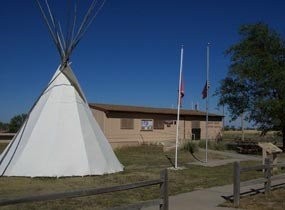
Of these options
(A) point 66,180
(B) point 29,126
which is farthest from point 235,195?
(B) point 29,126

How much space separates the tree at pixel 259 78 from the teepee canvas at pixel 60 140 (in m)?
14.0

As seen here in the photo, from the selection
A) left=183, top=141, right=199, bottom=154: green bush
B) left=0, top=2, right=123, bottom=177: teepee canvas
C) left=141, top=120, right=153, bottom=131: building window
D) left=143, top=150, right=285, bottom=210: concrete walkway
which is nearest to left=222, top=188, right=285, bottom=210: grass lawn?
left=143, top=150, right=285, bottom=210: concrete walkway

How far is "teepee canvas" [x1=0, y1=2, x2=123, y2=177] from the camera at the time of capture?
16.7 m

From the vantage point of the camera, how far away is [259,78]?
29375 mm

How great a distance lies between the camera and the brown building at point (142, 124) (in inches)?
1326

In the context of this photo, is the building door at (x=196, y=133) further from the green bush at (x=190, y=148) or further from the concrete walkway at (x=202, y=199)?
the concrete walkway at (x=202, y=199)

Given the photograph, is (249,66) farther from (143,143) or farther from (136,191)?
(136,191)

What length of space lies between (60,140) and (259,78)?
1605 cm

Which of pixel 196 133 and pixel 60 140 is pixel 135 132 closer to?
pixel 196 133

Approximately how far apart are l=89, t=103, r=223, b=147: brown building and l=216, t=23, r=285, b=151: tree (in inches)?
273

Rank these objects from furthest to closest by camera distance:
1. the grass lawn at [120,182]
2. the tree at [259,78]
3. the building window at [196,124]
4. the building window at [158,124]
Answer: the building window at [196,124], the building window at [158,124], the tree at [259,78], the grass lawn at [120,182]

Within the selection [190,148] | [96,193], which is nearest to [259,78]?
[190,148]

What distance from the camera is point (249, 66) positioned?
97.1 feet

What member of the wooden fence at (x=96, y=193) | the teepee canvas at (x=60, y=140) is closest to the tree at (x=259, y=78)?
the teepee canvas at (x=60, y=140)
